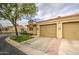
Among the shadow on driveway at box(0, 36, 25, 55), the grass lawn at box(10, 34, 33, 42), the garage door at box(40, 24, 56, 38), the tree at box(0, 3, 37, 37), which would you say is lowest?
the shadow on driveway at box(0, 36, 25, 55)

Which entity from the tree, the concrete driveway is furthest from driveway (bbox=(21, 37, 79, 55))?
the tree

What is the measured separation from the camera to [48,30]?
3051 mm

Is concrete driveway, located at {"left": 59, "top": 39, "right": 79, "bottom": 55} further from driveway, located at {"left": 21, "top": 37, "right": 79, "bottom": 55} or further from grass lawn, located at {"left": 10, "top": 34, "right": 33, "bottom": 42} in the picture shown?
grass lawn, located at {"left": 10, "top": 34, "right": 33, "bottom": 42}

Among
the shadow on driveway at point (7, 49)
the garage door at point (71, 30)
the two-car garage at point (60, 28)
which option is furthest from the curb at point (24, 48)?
the garage door at point (71, 30)

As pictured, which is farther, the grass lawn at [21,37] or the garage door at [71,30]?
the grass lawn at [21,37]

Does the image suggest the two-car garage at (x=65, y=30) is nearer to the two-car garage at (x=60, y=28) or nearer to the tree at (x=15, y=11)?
the two-car garage at (x=60, y=28)

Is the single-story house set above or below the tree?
below

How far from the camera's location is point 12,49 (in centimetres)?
295

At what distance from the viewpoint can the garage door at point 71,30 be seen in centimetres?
288

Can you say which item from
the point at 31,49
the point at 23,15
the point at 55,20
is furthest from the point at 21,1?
the point at 31,49

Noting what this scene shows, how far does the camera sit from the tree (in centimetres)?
290

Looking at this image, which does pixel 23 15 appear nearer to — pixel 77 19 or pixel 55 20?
pixel 55 20

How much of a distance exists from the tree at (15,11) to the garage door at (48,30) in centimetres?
35

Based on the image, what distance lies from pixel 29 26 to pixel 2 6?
0.63 metres
